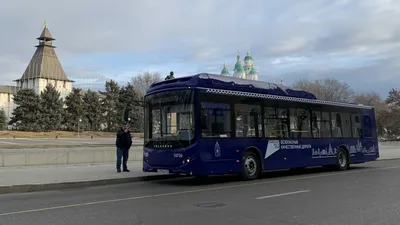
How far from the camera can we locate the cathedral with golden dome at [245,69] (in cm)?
12069

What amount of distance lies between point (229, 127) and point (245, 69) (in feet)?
382

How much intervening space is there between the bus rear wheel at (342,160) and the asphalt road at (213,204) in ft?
19.2

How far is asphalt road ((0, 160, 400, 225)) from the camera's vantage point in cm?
755

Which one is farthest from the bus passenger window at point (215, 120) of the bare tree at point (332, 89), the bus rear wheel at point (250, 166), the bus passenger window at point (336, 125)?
the bare tree at point (332, 89)

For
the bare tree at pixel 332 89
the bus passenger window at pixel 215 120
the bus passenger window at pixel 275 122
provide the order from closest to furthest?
the bus passenger window at pixel 215 120
the bus passenger window at pixel 275 122
the bare tree at pixel 332 89

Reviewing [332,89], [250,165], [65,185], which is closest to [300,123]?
[250,165]

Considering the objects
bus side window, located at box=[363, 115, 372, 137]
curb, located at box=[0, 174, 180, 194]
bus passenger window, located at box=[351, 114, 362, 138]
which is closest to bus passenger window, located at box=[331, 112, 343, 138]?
bus passenger window, located at box=[351, 114, 362, 138]

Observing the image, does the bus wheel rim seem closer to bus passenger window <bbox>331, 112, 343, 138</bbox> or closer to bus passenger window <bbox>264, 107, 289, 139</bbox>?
bus passenger window <bbox>264, 107, 289, 139</bbox>

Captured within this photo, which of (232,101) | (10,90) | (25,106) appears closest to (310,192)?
(232,101)

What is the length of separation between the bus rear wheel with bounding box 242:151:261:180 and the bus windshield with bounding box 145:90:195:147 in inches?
99.6

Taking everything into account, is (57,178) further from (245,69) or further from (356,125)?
(245,69)

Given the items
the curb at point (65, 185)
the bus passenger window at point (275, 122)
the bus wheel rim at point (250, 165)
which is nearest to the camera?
the curb at point (65, 185)

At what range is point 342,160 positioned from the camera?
64.6 ft

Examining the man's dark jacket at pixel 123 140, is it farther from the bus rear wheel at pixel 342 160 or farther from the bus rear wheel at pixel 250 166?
the bus rear wheel at pixel 342 160
